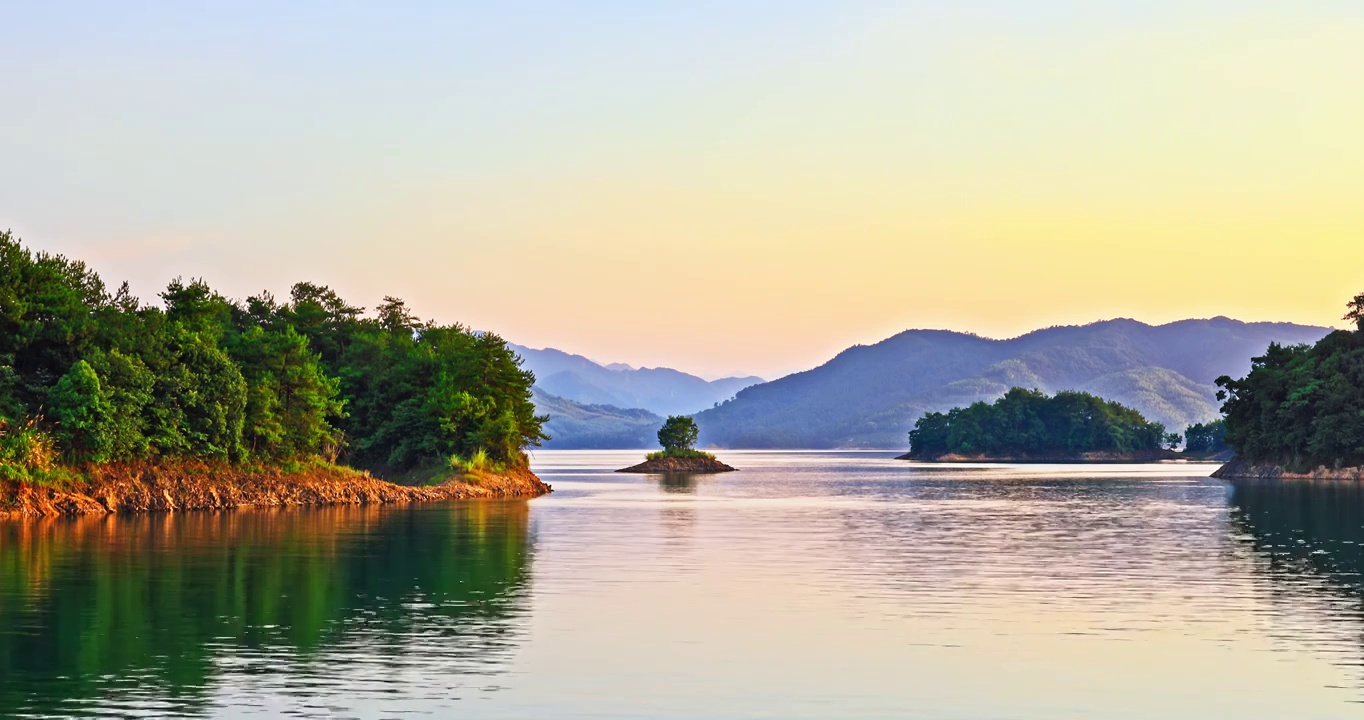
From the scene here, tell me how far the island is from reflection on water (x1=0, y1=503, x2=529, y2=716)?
11234 millimetres

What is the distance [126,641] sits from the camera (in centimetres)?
2791

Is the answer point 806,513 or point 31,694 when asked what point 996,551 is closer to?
point 806,513

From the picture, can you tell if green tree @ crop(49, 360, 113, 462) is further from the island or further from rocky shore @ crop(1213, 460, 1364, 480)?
rocky shore @ crop(1213, 460, 1364, 480)

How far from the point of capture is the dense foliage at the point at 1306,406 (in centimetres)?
14188

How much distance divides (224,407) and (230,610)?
165 feet

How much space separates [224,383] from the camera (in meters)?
81.6

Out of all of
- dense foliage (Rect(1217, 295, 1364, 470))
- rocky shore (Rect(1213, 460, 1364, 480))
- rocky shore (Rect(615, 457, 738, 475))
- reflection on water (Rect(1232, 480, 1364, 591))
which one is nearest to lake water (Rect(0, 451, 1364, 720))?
reflection on water (Rect(1232, 480, 1364, 591))

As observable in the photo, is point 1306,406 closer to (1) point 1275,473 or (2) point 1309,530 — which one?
(1) point 1275,473

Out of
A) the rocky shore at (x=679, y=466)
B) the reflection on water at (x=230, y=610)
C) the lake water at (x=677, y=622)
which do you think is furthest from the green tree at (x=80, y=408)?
the rocky shore at (x=679, y=466)

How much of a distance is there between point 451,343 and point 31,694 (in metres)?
98.1

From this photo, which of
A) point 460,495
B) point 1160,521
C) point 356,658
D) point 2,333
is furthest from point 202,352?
point 356,658

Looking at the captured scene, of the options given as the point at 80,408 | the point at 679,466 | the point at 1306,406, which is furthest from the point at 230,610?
the point at 679,466

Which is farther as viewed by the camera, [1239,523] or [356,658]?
[1239,523]

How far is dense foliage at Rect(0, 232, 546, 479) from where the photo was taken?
71125 mm
